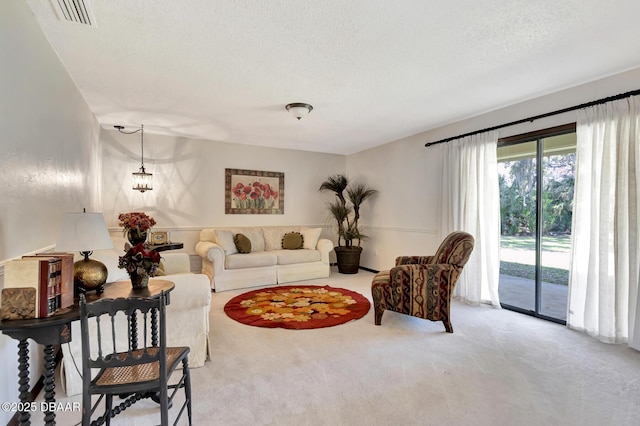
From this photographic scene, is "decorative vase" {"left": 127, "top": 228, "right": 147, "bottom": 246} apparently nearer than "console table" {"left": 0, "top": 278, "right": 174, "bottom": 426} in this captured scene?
No

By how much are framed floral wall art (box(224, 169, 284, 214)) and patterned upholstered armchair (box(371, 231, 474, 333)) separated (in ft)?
10.8

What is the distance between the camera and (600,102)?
2879 millimetres

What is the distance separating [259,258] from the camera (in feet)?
16.1

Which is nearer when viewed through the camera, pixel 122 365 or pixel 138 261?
pixel 122 365

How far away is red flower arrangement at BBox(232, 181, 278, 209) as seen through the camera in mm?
5754

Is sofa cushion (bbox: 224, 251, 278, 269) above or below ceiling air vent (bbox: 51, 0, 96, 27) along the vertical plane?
below

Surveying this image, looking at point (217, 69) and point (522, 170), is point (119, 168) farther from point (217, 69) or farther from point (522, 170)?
point (522, 170)

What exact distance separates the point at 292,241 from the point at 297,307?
75.0 inches

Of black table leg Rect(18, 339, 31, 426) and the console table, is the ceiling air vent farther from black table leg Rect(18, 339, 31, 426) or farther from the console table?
black table leg Rect(18, 339, 31, 426)

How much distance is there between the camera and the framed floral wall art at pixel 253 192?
568 cm

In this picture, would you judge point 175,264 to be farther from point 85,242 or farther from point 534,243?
Result: point 534,243

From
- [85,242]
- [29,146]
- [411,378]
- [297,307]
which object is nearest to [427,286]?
[411,378]

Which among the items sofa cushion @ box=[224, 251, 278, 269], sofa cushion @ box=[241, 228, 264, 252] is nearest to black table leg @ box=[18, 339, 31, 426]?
sofa cushion @ box=[224, 251, 278, 269]

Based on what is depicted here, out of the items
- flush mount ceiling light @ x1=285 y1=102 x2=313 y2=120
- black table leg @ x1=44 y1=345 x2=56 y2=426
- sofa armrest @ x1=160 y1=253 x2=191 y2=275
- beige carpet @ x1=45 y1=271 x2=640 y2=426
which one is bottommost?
beige carpet @ x1=45 y1=271 x2=640 y2=426
